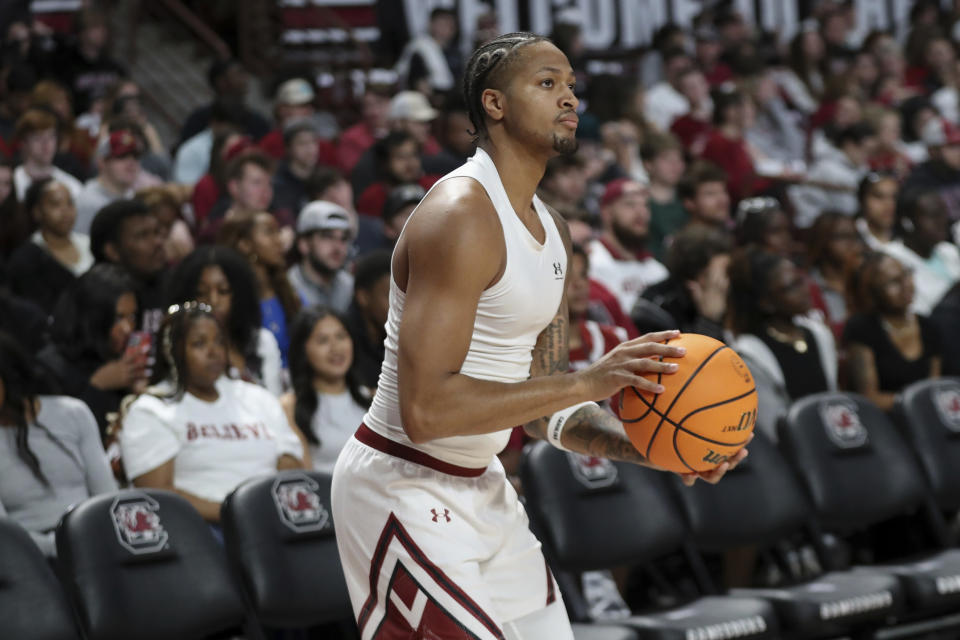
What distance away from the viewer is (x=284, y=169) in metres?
8.70

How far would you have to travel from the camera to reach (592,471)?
17.1ft

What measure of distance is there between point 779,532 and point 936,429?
113 cm

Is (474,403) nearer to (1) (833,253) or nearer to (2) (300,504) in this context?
(2) (300,504)

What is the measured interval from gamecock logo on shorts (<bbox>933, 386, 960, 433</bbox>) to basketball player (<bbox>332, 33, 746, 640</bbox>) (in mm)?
3387

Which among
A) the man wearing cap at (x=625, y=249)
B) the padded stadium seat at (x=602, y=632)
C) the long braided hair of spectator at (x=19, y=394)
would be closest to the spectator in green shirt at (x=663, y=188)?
the man wearing cap at (x=625, y=249)

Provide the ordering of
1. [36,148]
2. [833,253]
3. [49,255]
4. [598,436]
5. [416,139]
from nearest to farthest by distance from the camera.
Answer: [598,436] → [49,255] → [36,148] → [833,253] → [416,139]

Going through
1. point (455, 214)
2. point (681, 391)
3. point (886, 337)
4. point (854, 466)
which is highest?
point (455, 214)

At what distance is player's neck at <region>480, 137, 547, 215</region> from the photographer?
313cm

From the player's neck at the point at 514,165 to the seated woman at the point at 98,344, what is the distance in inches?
116

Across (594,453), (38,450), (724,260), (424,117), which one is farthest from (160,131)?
(594,453)

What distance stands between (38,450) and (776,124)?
8835 millimetres

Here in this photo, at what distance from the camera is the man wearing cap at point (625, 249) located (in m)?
7.77

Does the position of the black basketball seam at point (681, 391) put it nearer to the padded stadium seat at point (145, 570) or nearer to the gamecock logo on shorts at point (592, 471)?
the padded stadium seat at point (145, 570)

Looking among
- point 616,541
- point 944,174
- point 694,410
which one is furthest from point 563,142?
point 944,174
